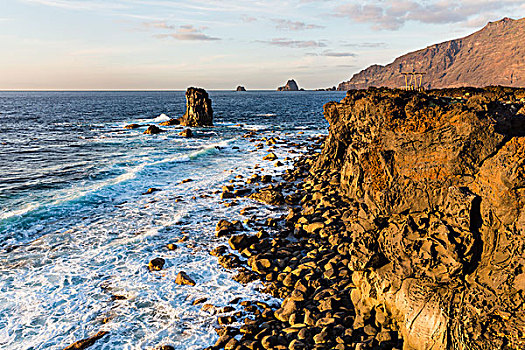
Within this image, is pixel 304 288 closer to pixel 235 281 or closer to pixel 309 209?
pixel 235 281

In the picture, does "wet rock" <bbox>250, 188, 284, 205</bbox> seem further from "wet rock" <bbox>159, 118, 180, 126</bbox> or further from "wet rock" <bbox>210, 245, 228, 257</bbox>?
"wet rock" <bbox>159, 118, 180, 126</bbox>

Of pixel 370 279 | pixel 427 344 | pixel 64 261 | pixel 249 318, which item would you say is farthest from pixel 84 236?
pixel 427 344

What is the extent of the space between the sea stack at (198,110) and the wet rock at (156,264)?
206 feet

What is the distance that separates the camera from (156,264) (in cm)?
1631

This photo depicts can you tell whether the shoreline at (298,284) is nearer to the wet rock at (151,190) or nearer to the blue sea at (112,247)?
the blue sea at (112,247)

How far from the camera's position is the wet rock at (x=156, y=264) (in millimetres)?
16130

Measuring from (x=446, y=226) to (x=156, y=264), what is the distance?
43.4 ft

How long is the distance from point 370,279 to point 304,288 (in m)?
2.97

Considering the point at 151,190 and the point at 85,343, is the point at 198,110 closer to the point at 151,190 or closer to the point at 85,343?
the point at 151,190

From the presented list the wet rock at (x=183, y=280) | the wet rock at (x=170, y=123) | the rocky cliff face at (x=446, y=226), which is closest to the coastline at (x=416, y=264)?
the rocky cliff face at (x=446, y=226)

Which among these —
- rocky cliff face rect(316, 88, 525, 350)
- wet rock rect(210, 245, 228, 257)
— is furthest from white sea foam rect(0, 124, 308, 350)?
rocky cliff face rect(316, 88, 525, 350)

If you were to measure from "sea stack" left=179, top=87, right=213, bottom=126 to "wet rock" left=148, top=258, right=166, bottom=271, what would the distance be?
6272 centimetres

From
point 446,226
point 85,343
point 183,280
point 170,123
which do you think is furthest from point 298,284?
point 170,123

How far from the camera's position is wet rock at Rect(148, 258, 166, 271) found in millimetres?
16130
